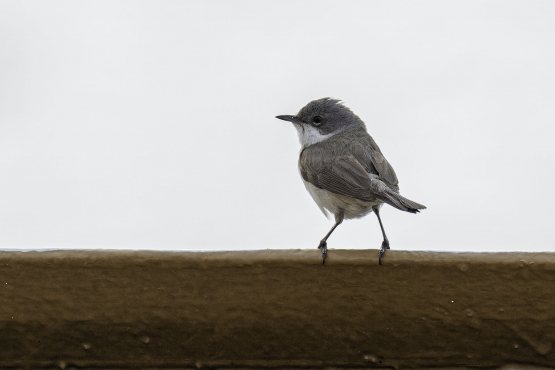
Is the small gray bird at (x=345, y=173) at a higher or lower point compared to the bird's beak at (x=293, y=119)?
lower

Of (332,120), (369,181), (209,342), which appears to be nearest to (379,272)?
(209,342)

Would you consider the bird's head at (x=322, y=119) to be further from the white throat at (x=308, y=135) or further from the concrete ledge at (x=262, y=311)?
the concrete ledge at (x=262, y=311)

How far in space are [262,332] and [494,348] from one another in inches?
32.3

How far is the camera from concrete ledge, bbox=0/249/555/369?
87.4 inches

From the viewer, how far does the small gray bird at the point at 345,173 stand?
4.32m

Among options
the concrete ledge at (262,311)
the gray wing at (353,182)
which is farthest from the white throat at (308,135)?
the concrete ledge at (262,311)

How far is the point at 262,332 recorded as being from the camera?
229cm

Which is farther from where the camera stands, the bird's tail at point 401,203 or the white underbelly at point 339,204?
the white underbelly at point 339,204

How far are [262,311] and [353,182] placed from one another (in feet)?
7.58

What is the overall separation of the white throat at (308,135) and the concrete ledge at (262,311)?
11.6 ft

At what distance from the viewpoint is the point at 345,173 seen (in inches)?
181

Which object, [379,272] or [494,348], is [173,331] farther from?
[494,348]

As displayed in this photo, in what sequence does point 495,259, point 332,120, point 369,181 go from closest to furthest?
point 495,259 < point 369,181 < point 332,120

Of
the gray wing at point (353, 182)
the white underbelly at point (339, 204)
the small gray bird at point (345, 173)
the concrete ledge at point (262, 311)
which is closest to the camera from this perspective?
the concrete ledge at point (262, 311)
